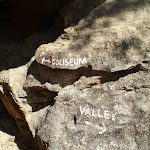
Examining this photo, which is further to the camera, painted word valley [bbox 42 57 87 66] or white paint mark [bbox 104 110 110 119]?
painted word valley [bbox 42 57 87 66]

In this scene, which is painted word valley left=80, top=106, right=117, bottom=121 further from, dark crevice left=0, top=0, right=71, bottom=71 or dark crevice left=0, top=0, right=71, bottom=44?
dark crevice left=0, top=0, right=71, bottom=44

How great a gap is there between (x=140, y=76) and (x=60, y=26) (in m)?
1.44

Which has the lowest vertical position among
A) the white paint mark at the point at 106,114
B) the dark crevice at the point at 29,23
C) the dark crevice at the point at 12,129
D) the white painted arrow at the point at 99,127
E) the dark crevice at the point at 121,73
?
the dark crevice at the point at 12,129

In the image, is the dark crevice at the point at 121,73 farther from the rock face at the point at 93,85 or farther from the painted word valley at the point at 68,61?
the painted word valley at the point at 68,61

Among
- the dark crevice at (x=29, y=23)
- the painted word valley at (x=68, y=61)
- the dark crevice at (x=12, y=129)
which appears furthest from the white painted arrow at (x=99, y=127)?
the dark crevice at (x=29, y=23)

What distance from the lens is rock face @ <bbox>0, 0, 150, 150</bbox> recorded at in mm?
1298

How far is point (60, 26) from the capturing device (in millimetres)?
2533

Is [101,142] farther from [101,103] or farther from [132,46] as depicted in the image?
[132,46]

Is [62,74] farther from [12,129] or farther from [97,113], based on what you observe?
[12,129]

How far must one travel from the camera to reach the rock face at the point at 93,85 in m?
1.30

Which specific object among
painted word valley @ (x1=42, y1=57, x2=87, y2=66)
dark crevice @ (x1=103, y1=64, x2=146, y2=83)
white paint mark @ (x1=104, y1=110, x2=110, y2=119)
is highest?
painted word valley @ (x1=42, y1=57, x2=87, y2=66)

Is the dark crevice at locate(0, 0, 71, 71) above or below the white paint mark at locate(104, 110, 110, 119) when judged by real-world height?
above

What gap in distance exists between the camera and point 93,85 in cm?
150

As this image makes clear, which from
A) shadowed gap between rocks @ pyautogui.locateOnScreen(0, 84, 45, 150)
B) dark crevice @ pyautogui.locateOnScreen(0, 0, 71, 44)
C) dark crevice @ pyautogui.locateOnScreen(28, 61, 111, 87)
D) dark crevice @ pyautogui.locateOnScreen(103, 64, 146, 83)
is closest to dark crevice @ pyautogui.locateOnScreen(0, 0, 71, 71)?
dark crevice @ pyautogui.locateOnScreen(0, 0, 71, 44)
